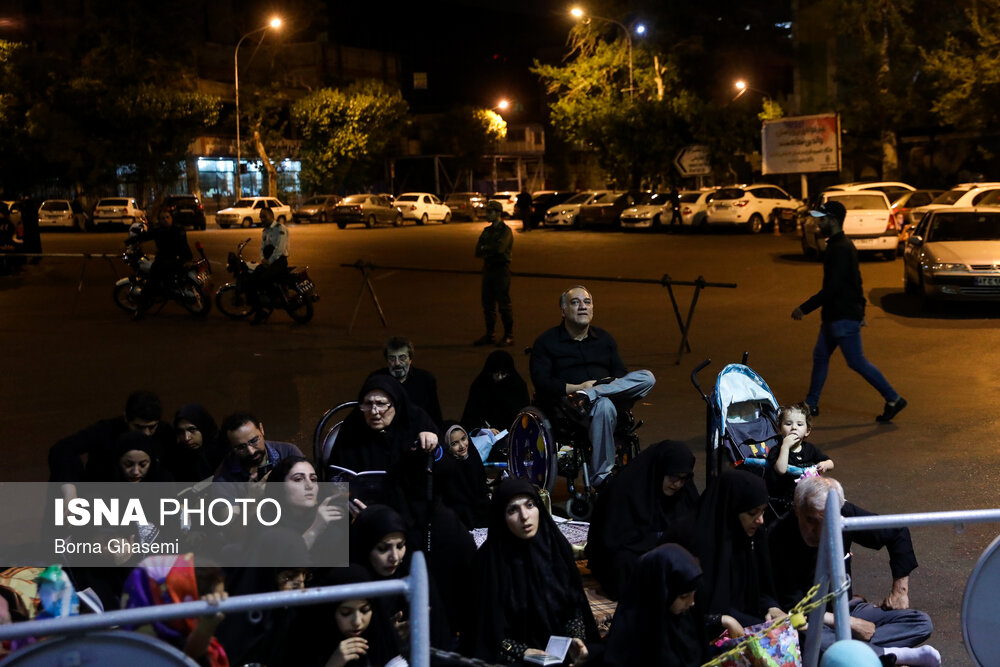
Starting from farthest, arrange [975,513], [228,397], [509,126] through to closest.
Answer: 1. [509,126]
2. [228,397]
3. [975,513]

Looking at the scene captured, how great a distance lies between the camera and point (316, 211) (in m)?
50.2

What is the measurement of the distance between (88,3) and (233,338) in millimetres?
41850

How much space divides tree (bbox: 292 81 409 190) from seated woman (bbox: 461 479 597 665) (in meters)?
55.3

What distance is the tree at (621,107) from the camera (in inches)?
1732

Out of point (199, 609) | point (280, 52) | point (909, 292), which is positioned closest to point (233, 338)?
point (909, 292)

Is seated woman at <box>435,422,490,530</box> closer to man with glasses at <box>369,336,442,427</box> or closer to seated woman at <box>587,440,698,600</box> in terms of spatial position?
man with glasses at <box>369,336,442,427</box>

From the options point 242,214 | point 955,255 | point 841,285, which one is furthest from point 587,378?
point 242,214

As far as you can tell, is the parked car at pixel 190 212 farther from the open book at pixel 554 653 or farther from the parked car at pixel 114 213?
the open book at pixel 554 653

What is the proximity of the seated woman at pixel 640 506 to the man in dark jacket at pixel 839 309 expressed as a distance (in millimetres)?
4072

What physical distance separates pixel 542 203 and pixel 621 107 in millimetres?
6252

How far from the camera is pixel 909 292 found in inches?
694

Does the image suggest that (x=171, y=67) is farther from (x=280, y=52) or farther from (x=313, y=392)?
(x=313, y=392)

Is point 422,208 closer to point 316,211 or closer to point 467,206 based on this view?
point 467,206

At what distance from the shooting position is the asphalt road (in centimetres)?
730
